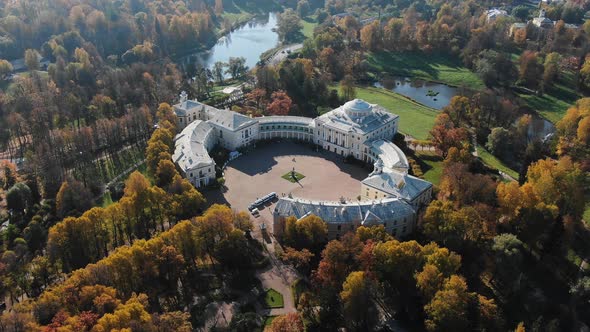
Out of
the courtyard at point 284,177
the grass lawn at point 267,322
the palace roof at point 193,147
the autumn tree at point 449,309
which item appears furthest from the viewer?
the palace roof at point 193,147

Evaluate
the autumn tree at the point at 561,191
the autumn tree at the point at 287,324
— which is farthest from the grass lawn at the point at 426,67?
the autumn tree at the point at 287,324

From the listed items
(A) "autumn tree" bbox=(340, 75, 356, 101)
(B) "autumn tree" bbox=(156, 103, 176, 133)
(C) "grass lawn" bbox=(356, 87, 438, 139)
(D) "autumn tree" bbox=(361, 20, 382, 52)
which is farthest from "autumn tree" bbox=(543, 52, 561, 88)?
(B) "autumn tree" bbox=(156, 103, 176, 133)

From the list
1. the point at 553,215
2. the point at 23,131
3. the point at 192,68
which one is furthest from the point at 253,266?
the point at 192,68

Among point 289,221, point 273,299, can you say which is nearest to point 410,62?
point 289,221

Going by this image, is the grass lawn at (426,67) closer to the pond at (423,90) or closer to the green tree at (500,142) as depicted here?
the pond at (423,90)

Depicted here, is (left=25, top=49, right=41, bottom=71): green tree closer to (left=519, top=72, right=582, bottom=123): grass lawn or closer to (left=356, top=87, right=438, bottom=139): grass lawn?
(left=356, top=87, right=438, bottom=139): grass lawn

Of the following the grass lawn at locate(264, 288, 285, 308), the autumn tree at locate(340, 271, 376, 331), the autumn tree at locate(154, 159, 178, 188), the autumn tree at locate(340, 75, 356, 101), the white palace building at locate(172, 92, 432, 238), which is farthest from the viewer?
the autumn tree at locate(340, 75, 356, 101)

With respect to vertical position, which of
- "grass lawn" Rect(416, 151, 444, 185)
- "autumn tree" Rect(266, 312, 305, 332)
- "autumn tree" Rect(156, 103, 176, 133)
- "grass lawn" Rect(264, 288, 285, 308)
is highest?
"autumn tree" Rect(266, 312, 305, 332)
